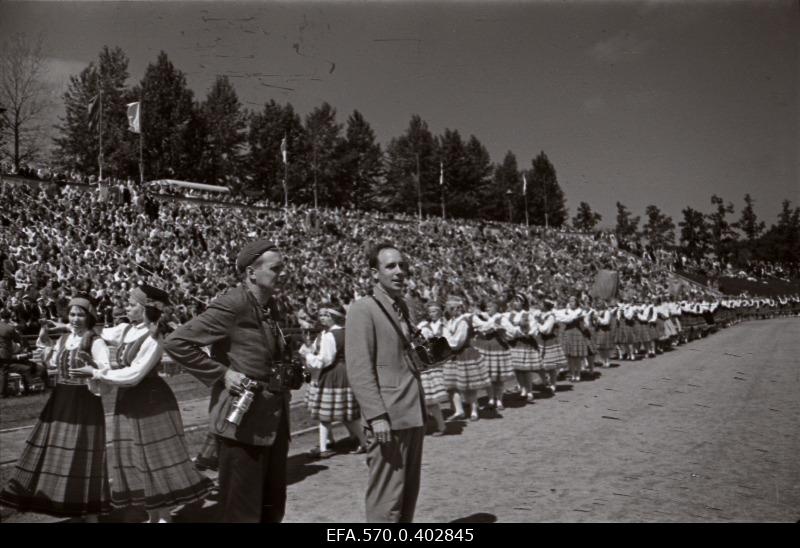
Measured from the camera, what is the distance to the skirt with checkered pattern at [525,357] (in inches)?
443

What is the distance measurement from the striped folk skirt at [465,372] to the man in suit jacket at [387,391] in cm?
600

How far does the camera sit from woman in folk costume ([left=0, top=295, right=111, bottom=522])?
4.43 metres

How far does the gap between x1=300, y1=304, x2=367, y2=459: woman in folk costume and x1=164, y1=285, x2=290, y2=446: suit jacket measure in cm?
369

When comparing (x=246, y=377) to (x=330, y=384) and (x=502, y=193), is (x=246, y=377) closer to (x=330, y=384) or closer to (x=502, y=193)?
(x=330, y=384)

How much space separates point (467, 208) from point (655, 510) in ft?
94.3

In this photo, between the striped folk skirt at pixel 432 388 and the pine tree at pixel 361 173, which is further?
the pine tree at pixel 361 173

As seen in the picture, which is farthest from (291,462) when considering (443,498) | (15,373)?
(15,373)

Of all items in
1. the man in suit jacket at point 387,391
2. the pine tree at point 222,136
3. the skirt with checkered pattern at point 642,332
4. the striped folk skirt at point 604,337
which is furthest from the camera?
the skirt with checkered pattern at point 642,332

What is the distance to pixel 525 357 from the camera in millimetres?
11273

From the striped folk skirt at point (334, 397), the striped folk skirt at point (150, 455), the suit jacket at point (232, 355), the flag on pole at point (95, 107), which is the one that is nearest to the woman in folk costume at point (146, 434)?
the striped folk skirt at point (150, 455)

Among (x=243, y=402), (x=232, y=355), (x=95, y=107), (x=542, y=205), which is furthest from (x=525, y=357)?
(x=542, y=205)

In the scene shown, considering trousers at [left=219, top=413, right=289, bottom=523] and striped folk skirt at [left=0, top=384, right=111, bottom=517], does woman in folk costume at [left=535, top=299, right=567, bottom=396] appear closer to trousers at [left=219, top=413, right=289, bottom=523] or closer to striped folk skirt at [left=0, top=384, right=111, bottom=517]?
striped folk skirt at [left=0, top=384, right=111, bottom=517]

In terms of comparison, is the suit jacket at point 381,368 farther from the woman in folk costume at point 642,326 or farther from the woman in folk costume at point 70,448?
the woman in folk costume at point 642,326
